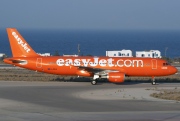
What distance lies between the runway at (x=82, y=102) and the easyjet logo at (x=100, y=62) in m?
1.81

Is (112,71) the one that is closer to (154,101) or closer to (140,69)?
(140,69)

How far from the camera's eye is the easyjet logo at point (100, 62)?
168 ft

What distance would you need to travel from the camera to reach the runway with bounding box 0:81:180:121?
2919 centimetres

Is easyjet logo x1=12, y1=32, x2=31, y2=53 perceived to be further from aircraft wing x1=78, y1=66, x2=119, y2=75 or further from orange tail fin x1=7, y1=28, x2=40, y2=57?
aircraft wing x1=78, y1=66, x2=119, y2=75

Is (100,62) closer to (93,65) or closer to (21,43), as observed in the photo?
(93,65)

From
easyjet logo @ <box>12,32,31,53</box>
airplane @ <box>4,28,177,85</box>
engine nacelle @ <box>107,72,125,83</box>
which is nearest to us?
engine nacelle @ <box>107,72,125,83</box>

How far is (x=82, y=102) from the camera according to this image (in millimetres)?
36750

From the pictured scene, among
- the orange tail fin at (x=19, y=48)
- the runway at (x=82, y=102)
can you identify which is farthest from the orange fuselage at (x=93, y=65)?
the runway at (x=82, y=102)

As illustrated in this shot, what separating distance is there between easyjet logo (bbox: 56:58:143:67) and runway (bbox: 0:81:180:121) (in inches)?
71.2

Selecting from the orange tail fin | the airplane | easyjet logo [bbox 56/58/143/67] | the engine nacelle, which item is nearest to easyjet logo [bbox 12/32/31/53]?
the orange tail fin

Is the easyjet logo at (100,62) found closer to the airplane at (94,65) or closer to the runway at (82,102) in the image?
the airplane at (94,65)

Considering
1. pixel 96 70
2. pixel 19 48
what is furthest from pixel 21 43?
pixel 96 70

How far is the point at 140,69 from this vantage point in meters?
51.5

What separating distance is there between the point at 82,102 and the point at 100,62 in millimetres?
15090
